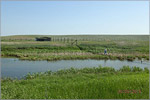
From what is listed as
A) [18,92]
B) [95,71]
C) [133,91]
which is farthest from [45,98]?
[95,71]

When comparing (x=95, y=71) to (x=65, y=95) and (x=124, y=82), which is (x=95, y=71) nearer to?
(x=124, y=82)

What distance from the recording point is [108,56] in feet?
81.3

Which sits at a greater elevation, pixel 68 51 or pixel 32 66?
pixel 68 51

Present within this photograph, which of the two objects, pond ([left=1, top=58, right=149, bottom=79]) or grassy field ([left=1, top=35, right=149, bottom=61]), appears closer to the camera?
pond ([left=1, top=58, right=149, bottom=79])

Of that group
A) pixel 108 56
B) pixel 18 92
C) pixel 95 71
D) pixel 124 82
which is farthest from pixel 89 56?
pixel 18 92

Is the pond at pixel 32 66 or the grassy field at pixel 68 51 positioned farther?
the grassy field at pixel 68 51

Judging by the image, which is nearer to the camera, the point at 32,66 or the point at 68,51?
the point at 32,66

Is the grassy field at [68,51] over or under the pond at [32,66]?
over

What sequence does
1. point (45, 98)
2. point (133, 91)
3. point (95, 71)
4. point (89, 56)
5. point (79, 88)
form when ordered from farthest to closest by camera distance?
1. point (89, 56)
2. point (95, 71)
3. point (79, 88)
4. point (133, 91)
5. point (45, 98)

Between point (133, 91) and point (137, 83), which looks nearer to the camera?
point (133, 91)

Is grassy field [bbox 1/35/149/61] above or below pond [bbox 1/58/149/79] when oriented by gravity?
above

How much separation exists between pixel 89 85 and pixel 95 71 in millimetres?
5028

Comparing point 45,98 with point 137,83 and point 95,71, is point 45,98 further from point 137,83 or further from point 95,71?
point 95,71

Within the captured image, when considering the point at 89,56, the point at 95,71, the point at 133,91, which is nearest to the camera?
the point at 133,91
